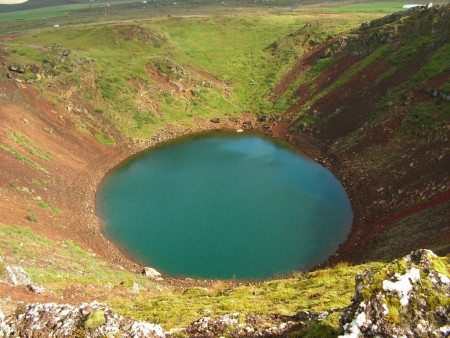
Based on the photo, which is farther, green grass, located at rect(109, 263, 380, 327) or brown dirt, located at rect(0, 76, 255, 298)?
brown dirt, located at rect(0, 76, 255, 298)

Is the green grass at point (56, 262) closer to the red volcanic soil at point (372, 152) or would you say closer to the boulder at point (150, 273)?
the boulder at point (150, 273)

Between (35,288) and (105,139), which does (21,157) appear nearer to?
(105,139)

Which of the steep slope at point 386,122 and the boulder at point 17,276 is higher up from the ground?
the steep slope at point 386,122

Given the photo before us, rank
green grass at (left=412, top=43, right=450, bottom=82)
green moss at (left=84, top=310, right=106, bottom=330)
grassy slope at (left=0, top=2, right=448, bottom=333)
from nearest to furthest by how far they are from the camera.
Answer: green moss at (left=84, top=310, right=106, bottom=330) < grassy slope at (left=0, top=2, right=448, bottom=333) < green grass at (left=412, top=43, right=450, bottom=82)

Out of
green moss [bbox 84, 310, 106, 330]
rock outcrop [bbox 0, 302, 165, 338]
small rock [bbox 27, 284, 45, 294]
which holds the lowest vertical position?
small rock [bbox 27, 284, 45, 294]

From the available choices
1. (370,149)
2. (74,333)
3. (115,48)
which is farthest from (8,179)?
(115,48)

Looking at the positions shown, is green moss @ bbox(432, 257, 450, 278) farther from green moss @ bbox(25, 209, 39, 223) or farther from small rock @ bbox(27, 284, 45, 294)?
green moss @ bbox(25, 209, 39, 223)

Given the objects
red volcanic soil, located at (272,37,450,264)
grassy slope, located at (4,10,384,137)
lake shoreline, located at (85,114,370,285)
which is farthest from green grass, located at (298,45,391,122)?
grassy slope, located at (4,10,384,137)

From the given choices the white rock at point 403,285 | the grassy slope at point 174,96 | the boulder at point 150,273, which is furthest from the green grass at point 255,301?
the boulder at point 150,273

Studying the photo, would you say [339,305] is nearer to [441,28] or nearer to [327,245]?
[327,245]

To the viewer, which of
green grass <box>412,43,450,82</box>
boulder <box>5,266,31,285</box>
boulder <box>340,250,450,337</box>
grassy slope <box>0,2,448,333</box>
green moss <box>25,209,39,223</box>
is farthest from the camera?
green grass <box>412,43,450,82</box>
